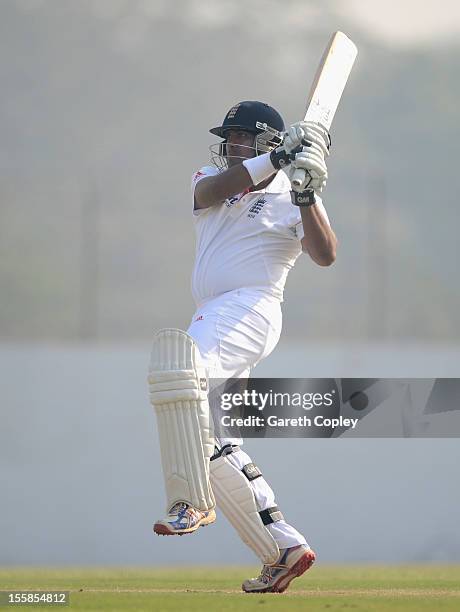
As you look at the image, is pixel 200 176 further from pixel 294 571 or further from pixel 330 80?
pixel 294 571

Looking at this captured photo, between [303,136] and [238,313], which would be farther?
[238,313]

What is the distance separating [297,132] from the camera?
3.47m

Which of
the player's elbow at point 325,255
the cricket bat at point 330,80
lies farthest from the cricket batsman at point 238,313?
the cricket bat at point 330,80

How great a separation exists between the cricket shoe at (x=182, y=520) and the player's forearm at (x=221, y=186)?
2.70 feet

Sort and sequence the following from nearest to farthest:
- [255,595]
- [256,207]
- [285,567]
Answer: [255,595] → [285,567] → [256,207]

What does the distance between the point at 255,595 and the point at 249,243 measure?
94 cm

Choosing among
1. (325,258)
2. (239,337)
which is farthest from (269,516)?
(325,258)

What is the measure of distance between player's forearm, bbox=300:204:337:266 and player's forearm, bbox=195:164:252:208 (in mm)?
177

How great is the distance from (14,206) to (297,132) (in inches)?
578

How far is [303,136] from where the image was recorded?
3.47m

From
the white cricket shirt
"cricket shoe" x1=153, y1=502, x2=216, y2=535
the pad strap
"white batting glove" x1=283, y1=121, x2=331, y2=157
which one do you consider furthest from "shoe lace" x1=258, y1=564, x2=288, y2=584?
"white batting glove" x1=283, y1=121, x2=331, y2=157

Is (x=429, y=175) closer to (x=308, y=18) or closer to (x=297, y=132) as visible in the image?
(x=308, y=18)

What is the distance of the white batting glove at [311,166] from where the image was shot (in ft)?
11.2

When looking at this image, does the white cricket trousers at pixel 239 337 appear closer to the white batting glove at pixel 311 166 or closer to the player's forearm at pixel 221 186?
the player's forearm at pixel 221 186
